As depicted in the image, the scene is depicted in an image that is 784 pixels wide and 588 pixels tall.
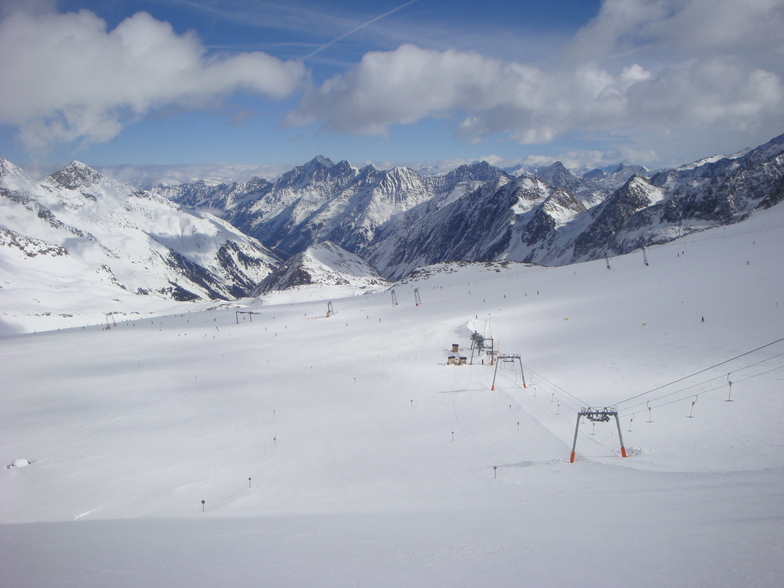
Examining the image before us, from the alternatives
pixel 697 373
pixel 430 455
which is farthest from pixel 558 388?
pixel 430 455

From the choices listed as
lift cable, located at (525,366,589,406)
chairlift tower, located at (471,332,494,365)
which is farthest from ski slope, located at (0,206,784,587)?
chairlift tower, located at (471,332,494,365)

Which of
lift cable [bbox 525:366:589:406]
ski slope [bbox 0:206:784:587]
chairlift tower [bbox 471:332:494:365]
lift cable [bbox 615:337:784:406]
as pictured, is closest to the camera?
ski slope [bbox 0:206:784:587]

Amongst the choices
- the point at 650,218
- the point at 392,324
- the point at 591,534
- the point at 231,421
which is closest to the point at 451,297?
the point at 392,324

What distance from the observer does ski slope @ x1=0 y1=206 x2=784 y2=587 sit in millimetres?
9055

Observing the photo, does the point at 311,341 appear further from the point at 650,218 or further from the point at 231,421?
the point at 650,218

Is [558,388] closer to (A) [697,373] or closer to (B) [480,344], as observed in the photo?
(A) [697,373]

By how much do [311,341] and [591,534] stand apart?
4698 cm

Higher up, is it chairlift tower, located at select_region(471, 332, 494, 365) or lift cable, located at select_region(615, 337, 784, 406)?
chairlift tower, located at select_region(471, 332, 494, 365)

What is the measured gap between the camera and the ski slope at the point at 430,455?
29.7 ft

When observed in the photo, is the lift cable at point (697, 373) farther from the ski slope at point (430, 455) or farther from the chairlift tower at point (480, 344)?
the chairlift tower at point (480, 344)

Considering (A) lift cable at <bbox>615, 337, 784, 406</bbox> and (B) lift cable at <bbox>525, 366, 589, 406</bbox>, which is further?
(B) lift cable at <bbox>525, 366, 589, 406</bbox>

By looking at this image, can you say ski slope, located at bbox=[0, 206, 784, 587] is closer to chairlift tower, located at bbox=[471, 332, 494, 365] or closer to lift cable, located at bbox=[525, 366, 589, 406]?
lift cable, located at bbox=[525, 366, 589, 406]

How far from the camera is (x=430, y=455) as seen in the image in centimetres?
2116

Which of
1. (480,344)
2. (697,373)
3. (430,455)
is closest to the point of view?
(430,455)
